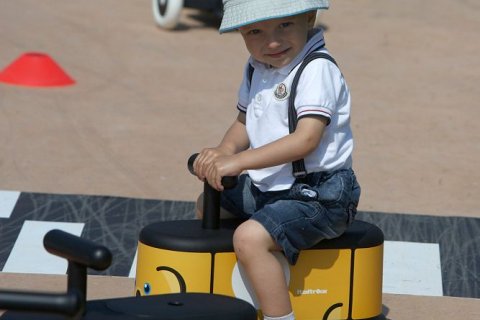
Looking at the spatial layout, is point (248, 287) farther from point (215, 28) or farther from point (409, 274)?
point (215, 28)

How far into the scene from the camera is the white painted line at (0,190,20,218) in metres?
5.70

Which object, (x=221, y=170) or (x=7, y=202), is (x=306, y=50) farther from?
(x=7, y=202)

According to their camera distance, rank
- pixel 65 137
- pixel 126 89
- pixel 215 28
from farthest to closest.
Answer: pixel 215 28 → pixel 126 89 → pixel 65 137

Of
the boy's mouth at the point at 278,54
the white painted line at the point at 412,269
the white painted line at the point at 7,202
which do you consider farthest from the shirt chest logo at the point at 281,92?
the white painted line at the point at 7,202

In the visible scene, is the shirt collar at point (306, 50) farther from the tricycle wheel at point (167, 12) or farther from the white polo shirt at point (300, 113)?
the tricycle wheel at point (167, 12)

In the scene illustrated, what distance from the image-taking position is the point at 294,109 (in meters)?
4.01

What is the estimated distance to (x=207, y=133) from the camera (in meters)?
7.00

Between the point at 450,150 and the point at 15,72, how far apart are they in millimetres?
3020

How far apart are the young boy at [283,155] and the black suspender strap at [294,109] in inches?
0.5

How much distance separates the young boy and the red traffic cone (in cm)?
379

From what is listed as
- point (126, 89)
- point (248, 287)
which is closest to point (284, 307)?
point (248, 287)

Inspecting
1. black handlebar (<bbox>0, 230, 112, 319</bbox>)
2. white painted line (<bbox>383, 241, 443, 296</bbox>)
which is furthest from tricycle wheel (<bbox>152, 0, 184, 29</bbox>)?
black handlebar (<bbox>0, 230, 112, 319</bbox>)

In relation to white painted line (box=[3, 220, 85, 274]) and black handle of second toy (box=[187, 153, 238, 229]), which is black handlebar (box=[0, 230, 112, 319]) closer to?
black handle of second toy (box=[187, 153, 238, 229])

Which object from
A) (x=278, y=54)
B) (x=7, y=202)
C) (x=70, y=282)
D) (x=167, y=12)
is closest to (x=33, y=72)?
(x=167, y=12)
